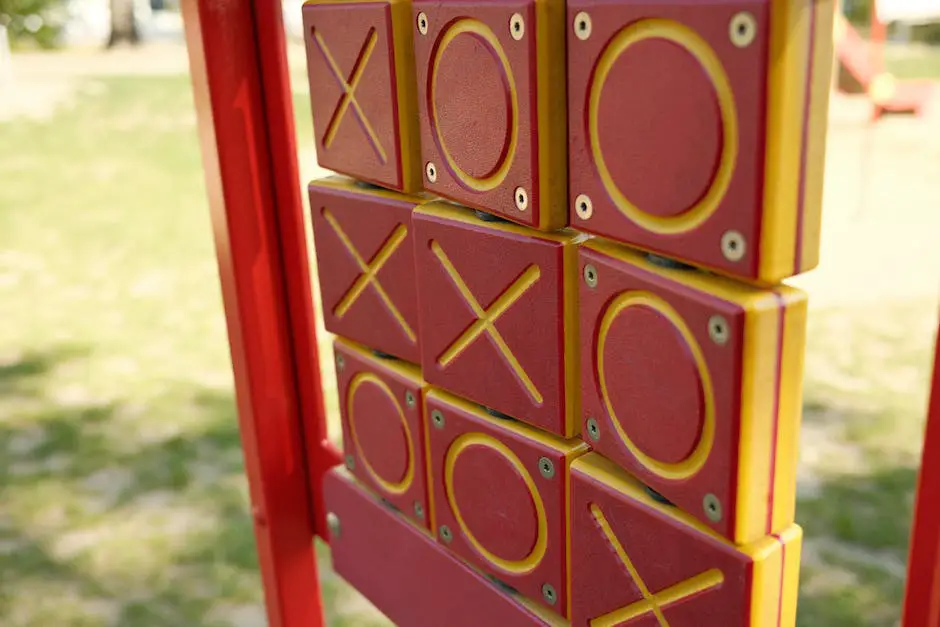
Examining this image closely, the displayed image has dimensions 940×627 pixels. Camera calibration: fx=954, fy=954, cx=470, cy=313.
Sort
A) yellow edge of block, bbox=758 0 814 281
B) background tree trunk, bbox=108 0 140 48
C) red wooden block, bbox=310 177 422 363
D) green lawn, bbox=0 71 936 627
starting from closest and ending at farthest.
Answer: yellow edge of block, bbox=758 0 814 281, red wooden block, bbox=310 177 422 363, green lawn, bbox=0 71 936 627, background tree trunk, bbox=108 0 140 48

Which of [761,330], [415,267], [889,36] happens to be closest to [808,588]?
[415,267]

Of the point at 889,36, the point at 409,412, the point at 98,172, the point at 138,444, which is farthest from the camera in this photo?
the point at 889,36

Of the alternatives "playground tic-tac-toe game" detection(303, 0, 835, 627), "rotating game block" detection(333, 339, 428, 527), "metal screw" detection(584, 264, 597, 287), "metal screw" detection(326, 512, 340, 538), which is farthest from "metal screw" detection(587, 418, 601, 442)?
"metal screw" detection(326, 512, 340, 538)

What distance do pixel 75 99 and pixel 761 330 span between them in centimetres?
786

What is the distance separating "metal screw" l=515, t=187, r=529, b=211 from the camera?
65cm

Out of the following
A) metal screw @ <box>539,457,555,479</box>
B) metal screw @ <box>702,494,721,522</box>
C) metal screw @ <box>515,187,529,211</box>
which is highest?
metal screw @ <box>515,187,529,211</box>

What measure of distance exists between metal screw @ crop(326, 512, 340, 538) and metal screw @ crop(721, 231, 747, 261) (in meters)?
0.65

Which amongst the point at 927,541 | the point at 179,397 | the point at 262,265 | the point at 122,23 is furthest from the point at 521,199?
the point at 122,23

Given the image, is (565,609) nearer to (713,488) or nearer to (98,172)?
(713,488)

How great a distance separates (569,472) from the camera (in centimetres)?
71

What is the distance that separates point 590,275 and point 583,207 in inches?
1.8

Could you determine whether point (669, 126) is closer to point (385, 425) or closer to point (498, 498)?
point (498, 498)

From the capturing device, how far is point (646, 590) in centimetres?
66

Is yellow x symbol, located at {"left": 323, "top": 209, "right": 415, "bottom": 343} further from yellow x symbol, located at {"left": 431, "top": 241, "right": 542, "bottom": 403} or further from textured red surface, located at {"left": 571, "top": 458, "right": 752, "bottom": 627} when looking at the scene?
textured red surface, located at {"left": 571, "top": 458, "right": 752, "bottom": 627}
